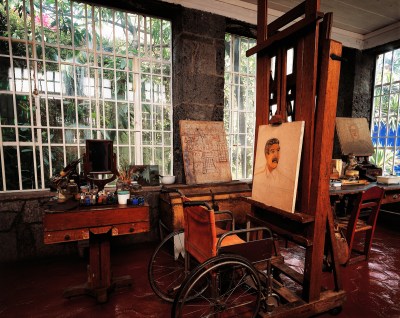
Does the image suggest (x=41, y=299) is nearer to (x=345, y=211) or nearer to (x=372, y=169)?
(x=345, y=211)

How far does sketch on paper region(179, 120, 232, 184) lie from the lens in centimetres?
435

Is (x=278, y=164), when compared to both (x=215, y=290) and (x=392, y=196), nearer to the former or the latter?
(x=215, y=290)

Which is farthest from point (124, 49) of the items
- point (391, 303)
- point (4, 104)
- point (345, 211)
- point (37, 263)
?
point (345, 211)

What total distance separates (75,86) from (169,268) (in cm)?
331

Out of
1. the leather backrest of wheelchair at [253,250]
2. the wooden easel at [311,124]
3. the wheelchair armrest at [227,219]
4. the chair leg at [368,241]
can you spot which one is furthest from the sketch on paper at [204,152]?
the chair leg at [368,241]

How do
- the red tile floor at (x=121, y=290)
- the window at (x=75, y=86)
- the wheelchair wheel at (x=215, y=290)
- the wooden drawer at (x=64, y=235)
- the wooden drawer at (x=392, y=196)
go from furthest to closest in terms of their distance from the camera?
the wooden drawer at (x=392, y=196) < the window at (x=75, y=86) < the red tile floor at (x=121, y=290) < the wooden drawer at (x=64, y=235) < the wheelchair wheel at (x=215, y=290)

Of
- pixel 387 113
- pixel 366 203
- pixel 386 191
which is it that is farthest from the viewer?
pixel 387 113

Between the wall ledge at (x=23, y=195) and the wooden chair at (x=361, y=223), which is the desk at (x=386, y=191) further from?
the wall ledge at (x=23, y=195)

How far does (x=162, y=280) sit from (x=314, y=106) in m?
2.76

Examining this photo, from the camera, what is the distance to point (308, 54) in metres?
2.09

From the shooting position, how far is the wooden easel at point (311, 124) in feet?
6.76

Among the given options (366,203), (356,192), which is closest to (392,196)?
(356,192)

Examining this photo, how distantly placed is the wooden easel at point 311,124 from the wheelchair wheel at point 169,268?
116 centimetres

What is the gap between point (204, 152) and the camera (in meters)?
4.49
